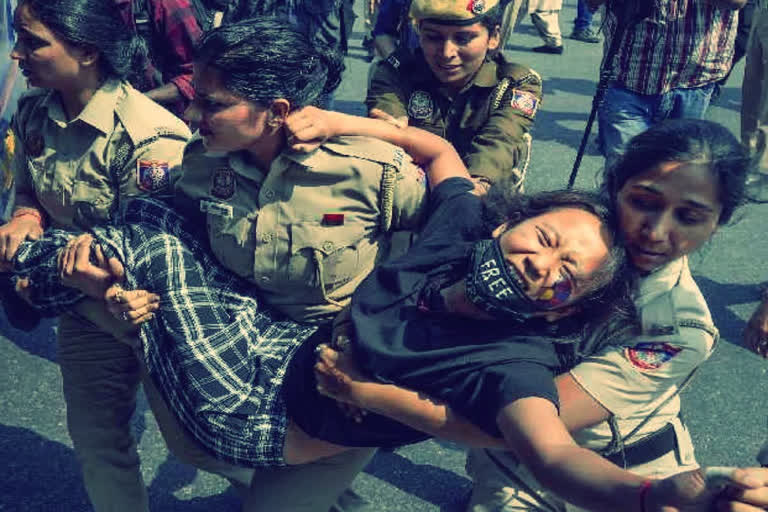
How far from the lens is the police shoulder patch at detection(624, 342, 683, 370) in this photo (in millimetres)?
1946

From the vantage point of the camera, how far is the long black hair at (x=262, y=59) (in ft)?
7.31

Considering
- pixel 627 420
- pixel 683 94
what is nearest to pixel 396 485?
pixel 627 420

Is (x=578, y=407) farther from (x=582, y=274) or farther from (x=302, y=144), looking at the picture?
(x=302, y=144)

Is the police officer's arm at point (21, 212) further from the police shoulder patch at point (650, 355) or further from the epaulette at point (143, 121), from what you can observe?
the police shoulder patch at point (650, 355)

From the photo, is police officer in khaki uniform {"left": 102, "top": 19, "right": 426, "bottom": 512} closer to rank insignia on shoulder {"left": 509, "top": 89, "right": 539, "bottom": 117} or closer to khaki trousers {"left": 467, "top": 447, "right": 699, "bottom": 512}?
khaki trousers {"left": 467, "top": 447, "right": 699, "bottom": 512}

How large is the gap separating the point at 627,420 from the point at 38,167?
70.6 inches

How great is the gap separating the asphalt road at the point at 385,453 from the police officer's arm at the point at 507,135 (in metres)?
0.65

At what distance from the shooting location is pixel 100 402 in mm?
2576

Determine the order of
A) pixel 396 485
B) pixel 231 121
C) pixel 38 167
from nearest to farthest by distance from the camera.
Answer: pixel 231 121, pixel 38 167, pixel 396 485

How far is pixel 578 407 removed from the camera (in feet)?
6.30

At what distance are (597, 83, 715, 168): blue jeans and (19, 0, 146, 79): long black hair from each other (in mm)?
2251

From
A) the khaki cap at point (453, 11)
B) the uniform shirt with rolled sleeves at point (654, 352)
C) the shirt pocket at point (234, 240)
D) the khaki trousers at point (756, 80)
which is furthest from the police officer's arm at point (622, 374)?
the khaki trousers at point (756, 80)

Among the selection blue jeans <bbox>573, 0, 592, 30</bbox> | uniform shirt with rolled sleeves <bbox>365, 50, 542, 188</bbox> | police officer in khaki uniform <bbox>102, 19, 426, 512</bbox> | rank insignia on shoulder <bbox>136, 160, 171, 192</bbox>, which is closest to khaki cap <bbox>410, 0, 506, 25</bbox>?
uniform shirt with rolled sleeves <bbox>365, 50, 542, 188</bbox>

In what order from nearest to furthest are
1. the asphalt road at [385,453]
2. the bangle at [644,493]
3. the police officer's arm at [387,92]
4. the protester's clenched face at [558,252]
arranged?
the bangle at [644,493] → the protester's clenched face at [558,252] → the police officer's arm at [387,92] → the asphalt road at [385,453]
